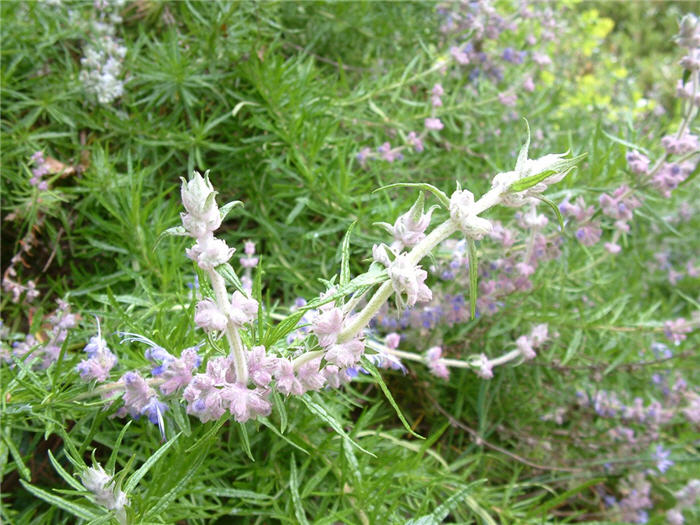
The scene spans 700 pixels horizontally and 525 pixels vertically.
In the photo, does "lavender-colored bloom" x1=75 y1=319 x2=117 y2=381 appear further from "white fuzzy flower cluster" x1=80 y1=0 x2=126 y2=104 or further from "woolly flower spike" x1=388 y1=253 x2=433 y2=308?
"white fuzzy flower cluster" x1=80 y1=0 x2=126 y2=104

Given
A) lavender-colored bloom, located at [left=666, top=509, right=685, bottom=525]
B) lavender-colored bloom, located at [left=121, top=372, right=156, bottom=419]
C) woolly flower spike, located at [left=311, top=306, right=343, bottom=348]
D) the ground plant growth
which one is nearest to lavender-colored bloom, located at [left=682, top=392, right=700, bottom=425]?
the ground plant growth

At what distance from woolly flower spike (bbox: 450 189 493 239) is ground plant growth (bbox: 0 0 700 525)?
7 centimetres

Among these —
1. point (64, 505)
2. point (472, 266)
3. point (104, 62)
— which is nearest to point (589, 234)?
point (472, 266)

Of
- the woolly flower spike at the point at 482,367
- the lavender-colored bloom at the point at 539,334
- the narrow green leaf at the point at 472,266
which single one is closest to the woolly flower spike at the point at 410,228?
the narrow green leaf at the point at 472,266

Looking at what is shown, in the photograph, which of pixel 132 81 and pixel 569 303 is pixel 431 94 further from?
pixel 132 81

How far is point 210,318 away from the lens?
684mm

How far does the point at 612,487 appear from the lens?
1788 millimetres

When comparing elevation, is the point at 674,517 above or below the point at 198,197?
below

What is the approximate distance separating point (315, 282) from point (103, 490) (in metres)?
0.77

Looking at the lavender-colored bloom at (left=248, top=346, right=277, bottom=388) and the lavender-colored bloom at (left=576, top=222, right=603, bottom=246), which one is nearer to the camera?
the lavender-colored bloom at (left=248, top=346, right=277, bottom=388)

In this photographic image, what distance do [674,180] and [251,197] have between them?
3.18 feet

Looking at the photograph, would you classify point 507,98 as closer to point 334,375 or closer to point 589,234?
point 589,234

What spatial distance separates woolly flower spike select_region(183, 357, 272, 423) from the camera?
2.38ft

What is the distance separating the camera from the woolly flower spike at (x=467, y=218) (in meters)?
0.67
